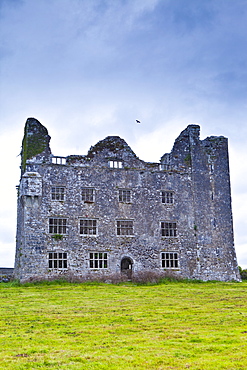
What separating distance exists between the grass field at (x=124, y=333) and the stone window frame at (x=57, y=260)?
10.1m

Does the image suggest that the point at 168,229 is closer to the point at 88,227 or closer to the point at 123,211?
the point at 123,211

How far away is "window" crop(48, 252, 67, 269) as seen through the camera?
109 feet

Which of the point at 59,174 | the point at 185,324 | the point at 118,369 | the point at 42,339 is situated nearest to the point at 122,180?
the point at 59,174

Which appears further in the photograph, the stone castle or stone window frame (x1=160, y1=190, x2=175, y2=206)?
stone window frame (x1=160, y1=190, x2=175, y2=206)

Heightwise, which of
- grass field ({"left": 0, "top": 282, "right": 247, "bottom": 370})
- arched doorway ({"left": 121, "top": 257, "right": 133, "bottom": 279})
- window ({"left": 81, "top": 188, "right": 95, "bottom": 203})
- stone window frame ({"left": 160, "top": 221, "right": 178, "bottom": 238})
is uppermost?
window ({"left": 81, "top": 188, "right": 95, "bottom": 203})

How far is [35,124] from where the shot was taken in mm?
35656

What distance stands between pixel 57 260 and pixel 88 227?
3.58 m

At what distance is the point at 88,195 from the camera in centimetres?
3544

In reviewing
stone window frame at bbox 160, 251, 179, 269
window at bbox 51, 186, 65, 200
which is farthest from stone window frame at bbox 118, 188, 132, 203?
stone window frame at bbox 160, 251, 179, 269

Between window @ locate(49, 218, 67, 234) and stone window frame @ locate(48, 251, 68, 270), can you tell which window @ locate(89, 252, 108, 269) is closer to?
stone window frame @ locate(48, 251, 68, 270)

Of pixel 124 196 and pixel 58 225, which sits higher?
pixel 124 196

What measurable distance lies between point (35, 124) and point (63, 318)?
72.8 ft

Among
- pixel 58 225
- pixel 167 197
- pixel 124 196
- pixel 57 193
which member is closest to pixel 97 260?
pixel 58 225

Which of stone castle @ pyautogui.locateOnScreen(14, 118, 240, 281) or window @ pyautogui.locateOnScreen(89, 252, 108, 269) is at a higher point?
stone castle @ pyautogui.locateOnScreen(14, 118, 240, 281)
